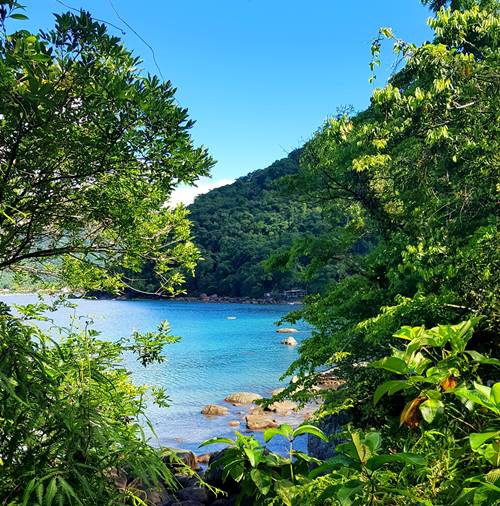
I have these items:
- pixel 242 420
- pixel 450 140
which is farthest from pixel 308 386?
pixel 242 420

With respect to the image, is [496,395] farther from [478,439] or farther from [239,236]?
[239,236]

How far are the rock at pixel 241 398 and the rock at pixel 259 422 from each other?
2779 millimetres

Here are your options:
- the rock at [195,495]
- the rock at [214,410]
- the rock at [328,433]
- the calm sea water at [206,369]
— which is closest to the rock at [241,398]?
the calm sea water at [206,369]

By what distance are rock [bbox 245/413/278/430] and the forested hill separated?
38027 millimetres

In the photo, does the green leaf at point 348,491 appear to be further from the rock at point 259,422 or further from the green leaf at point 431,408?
the rock at point 259,422

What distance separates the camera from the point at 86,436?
121 cm

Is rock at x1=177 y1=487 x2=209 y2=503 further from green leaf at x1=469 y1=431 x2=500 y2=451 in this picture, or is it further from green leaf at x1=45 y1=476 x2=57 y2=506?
green leaf at x1=469 y1=431 x2=500 y2=451

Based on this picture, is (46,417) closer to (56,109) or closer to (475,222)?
(56,109)

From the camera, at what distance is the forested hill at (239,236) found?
196 ft

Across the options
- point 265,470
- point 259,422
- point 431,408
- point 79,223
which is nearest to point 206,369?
point 259,422

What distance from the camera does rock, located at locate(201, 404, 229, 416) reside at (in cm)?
1776

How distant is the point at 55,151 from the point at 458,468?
225 centimetres

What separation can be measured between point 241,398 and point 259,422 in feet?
12.4

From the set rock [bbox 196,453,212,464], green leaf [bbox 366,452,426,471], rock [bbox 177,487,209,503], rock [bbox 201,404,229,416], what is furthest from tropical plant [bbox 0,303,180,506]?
rock [bbox 201,404,229,416]
